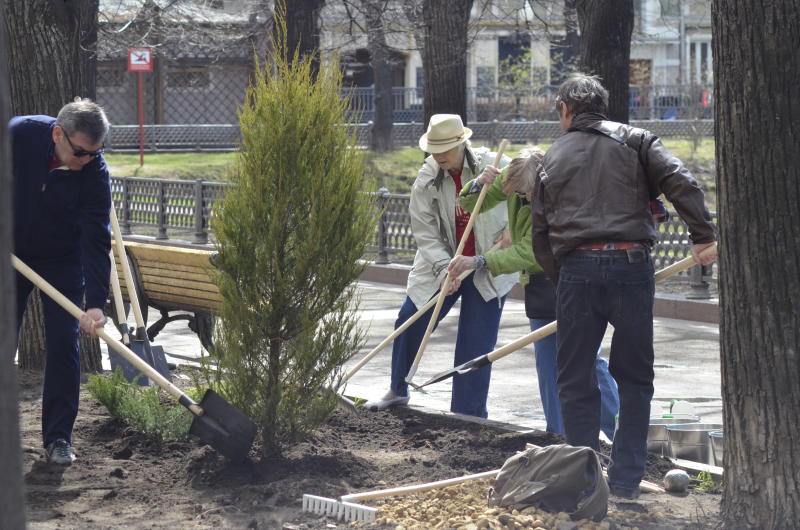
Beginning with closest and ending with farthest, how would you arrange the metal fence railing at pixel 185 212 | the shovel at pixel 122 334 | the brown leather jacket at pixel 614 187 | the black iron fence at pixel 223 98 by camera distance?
the brown leather jacket at pixel 614 187
the shovel at pixel 122 334
the metal fence railing at pixel 185 212
the black iron fence at pixel 223 98

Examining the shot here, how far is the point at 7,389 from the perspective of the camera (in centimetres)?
246

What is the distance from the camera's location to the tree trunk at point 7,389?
2.43 metres

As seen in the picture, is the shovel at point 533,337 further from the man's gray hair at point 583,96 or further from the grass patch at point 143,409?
the grass patch at point 143,409

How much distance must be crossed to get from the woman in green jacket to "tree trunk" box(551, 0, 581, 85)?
8962 mm

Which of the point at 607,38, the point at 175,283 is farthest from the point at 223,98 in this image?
the point at 175,283

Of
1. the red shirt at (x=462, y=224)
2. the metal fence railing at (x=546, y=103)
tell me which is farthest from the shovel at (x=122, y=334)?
the metal fence railing at (x=546, y=103)

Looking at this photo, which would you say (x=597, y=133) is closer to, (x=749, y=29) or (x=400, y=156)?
(x=749, y=29)

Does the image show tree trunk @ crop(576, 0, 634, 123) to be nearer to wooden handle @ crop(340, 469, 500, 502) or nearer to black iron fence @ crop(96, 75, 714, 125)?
wooden handle @ crop(340, 469, 500, 502)

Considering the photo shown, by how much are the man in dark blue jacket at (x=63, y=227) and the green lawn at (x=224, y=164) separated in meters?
18.6

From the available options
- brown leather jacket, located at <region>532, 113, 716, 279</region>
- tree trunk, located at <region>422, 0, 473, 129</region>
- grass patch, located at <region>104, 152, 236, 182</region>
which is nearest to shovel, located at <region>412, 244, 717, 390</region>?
brown leather jacket, located at <region>532, 113, 716, 279</region>

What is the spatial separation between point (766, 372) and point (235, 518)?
2061 millimetres

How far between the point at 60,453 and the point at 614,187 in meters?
2.84

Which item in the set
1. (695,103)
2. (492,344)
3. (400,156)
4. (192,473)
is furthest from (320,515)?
(695,103)

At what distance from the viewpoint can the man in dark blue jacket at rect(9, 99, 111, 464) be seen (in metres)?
5.47
